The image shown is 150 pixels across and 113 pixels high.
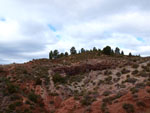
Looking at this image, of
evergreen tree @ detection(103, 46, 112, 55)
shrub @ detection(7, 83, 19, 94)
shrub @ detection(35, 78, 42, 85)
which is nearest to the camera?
shrub @ detection(7, 83, 19, 94)

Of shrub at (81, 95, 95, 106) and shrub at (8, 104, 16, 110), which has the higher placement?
shrub at (81, 95, 95, 106)

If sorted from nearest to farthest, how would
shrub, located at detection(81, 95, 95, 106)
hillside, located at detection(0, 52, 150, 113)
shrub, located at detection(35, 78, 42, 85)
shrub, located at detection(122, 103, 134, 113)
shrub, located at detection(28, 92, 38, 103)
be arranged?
1. shrub, located at detection(122, 103, 134, 113)
2. hillside, located at detection(0, 52, 150, 113)
3. shrub, located at detection(81, 95, 95, 106)
4. shrub, located at detection(28, 92, 38, 103)
5. shrub, located at detection(35, 78, 42, 85)

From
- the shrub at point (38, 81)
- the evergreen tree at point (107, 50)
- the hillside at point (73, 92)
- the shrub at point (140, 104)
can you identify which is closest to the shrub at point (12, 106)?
the hillside at point (73, 92)

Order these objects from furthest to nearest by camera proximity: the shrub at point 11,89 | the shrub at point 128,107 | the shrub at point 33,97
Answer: the shrub at point 33,97 < the shrub at point 11,89 < the shrub at point 128,107

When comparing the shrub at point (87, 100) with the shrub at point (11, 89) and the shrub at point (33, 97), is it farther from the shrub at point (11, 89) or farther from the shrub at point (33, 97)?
the shrub at point (11, 89)

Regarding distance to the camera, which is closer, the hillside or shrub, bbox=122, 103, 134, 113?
shrub, bbox=122, 103, 134, 113

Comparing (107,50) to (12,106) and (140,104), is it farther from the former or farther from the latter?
(12,106)

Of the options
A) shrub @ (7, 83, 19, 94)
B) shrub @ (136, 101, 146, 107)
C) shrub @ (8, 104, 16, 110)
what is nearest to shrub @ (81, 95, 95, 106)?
shrub @ (136, 101, 146, 107)

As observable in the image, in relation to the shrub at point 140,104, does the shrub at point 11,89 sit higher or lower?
higher

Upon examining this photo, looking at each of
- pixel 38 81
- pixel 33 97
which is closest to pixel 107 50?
pixel 38 81

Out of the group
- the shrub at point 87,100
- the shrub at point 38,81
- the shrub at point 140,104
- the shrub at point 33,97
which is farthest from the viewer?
the shrub at point 38,81

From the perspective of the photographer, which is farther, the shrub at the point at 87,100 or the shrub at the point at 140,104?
the shrub at the point at 87,100

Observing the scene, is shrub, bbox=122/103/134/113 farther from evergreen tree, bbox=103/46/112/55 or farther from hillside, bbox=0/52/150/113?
evergreen tree, bbox=103/46/112/55

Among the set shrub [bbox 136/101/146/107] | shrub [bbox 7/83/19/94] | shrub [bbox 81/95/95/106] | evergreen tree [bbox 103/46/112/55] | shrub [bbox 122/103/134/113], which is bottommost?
shrub [bbox 81/95/95/106]
